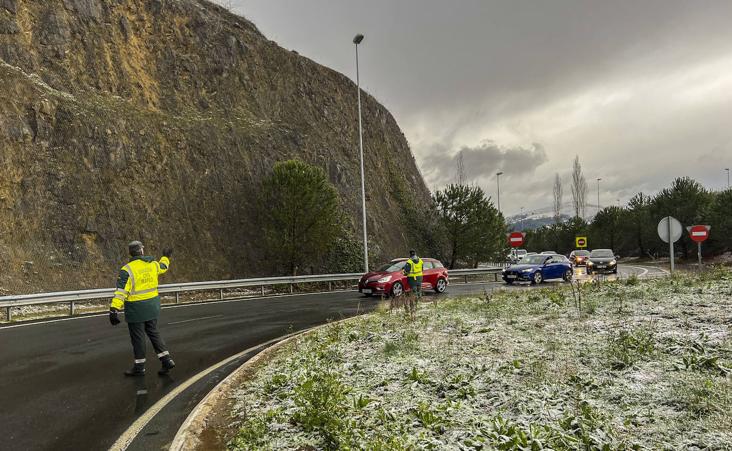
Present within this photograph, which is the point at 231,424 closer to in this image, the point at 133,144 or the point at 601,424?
the point at 601,424

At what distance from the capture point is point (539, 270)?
20750mm

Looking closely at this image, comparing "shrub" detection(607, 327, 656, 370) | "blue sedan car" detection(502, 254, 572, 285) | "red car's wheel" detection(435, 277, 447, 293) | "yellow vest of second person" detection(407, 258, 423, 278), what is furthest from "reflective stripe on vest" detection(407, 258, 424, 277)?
"blue sedan car" detection(502, 254, 572, 285)

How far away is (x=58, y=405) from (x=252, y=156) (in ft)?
80.8

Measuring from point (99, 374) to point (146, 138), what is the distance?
21175 millimetres

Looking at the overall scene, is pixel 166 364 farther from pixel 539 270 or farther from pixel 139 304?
pixel 539 270

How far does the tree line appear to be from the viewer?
36.9 metres

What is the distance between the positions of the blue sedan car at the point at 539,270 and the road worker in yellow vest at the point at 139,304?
17704 mm

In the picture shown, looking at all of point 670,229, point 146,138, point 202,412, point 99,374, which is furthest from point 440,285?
point 146,138

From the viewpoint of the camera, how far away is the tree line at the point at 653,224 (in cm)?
3691

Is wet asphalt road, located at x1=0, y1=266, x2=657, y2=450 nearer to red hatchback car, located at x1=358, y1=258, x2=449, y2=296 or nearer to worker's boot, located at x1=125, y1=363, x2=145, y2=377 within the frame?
worker's boot, located at x1=125, y1=363, x2=145, y2=377

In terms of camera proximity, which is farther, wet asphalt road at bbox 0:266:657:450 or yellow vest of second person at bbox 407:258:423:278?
yellow vest of second person at bbox 407:258:423:278

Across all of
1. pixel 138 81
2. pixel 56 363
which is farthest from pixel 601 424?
pixel 138 81

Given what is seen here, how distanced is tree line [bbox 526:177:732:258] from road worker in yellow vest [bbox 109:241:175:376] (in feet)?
144

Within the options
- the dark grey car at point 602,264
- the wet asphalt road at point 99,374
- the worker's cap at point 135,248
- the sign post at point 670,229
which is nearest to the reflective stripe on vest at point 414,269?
the wet asphalt road at point 99,374
